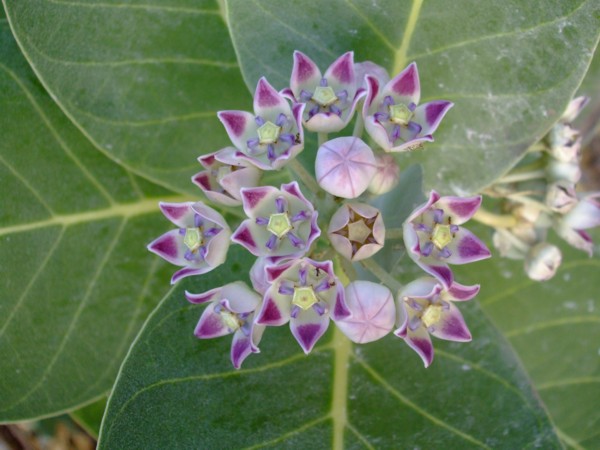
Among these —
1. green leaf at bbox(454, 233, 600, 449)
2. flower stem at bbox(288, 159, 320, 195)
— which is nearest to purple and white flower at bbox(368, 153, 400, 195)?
flower stem at bbox(288, 159, 320, 195)

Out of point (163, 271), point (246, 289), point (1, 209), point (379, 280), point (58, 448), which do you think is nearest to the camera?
point (246, 289)

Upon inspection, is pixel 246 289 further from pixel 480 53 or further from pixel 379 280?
pixel 480 53

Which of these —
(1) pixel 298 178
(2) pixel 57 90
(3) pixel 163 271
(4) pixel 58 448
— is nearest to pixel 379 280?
(1) pixel 298 178

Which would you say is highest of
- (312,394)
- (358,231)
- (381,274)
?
(358,231)

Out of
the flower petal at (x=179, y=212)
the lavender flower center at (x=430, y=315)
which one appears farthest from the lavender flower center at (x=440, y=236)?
the flower petal at (x=179, y=212)

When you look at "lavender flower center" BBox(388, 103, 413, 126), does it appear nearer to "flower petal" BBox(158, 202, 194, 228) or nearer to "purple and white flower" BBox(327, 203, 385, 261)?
"purple and white flower" BBox(327, 203, 385, 261)

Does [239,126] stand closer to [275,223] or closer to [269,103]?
[269,103]

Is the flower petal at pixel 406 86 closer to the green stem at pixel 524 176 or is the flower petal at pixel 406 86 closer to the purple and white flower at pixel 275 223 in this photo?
the purple and white flower at pixel 275 223

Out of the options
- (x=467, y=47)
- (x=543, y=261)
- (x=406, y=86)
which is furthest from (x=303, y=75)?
(x=543, y=261)
